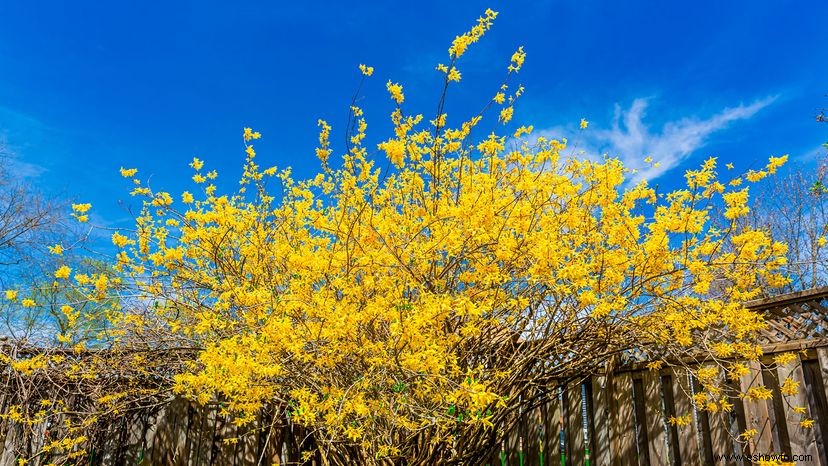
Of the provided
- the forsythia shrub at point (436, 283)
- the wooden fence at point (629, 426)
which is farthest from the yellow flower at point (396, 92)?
the wooden fence at point (629, 426)

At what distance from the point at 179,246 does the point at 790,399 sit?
414 cm

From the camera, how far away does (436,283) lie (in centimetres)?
301

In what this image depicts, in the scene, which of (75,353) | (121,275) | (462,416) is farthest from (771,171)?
(75,353)

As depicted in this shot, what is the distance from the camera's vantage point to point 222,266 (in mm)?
3910

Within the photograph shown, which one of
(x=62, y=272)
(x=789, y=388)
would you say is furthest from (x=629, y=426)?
(x=62, y=272)

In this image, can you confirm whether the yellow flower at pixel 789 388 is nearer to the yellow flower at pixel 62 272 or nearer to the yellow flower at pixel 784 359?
the yellow flower at pixel 784 359

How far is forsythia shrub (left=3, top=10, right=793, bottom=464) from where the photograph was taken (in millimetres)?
2803

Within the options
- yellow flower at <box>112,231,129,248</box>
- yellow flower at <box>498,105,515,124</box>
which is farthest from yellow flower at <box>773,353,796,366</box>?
yellow flower at <box>112,231,129,248</box>

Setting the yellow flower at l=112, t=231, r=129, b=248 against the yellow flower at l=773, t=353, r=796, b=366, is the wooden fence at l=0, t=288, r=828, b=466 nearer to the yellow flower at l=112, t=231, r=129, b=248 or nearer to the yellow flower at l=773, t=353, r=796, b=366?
the yellow flower at l=773, t=353, r=796, b=366

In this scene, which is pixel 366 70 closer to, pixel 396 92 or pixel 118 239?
pixel 396 92

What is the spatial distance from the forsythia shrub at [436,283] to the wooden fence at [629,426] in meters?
0.17

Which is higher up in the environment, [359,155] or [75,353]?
[359,155]

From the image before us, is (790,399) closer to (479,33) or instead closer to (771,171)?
(771,171)

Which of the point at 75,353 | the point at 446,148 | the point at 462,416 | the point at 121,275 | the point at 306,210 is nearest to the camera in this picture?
the point at 462,416
